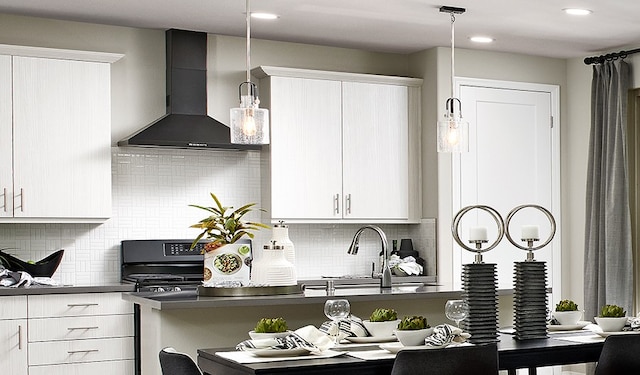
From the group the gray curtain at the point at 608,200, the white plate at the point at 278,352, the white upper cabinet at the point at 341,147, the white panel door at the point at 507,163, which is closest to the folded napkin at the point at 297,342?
the white plate at the point at 278,352

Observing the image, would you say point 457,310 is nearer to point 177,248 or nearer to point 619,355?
point 619,355

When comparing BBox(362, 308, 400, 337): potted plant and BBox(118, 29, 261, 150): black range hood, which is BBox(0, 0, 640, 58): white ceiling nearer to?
BBox(118, 29, 261, 150): black range hood

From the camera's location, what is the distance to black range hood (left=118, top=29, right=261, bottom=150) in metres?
5.62

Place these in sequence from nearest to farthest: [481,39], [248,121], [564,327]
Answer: [564,327], [248,121], [481,39]

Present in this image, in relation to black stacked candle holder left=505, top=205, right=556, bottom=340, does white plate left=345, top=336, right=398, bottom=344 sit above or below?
below

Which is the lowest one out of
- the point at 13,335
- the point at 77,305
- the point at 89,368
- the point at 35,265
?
the point at 89,368

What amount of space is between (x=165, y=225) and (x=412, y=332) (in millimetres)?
3010

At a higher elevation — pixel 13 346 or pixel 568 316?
pixel 568 316

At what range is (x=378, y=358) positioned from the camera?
3.02 m

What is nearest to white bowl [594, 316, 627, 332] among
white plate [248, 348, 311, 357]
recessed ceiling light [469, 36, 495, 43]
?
white plate [248, 348, 311, 357]

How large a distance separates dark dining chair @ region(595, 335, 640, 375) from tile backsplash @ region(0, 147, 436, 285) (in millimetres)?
3181

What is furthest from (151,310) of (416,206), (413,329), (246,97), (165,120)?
(416,206)

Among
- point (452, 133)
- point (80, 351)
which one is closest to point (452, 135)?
point (452, 133)

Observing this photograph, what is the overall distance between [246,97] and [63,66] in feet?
5.43
